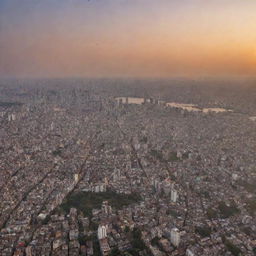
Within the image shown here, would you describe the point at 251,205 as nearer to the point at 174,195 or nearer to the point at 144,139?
the point at 174,195

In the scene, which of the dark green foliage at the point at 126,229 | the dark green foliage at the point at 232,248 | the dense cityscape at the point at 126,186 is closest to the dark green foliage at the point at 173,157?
the dense cityscape at the point at 126,186

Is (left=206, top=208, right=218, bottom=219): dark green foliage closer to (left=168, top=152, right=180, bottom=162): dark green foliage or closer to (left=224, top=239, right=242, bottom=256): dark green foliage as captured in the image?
(left=224, top=239, right=242, bottom=256): dark green foliage

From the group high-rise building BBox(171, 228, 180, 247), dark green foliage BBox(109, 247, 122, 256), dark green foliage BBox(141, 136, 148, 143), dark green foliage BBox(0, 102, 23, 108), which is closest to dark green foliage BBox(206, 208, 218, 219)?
high-rise building BBox(171, 228, 180, 247)

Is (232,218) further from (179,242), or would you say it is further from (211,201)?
(179,242)

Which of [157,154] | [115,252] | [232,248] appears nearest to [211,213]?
[232,248]

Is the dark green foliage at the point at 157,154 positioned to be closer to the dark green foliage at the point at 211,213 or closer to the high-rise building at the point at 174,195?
the high-rise building at the point at 174,195
